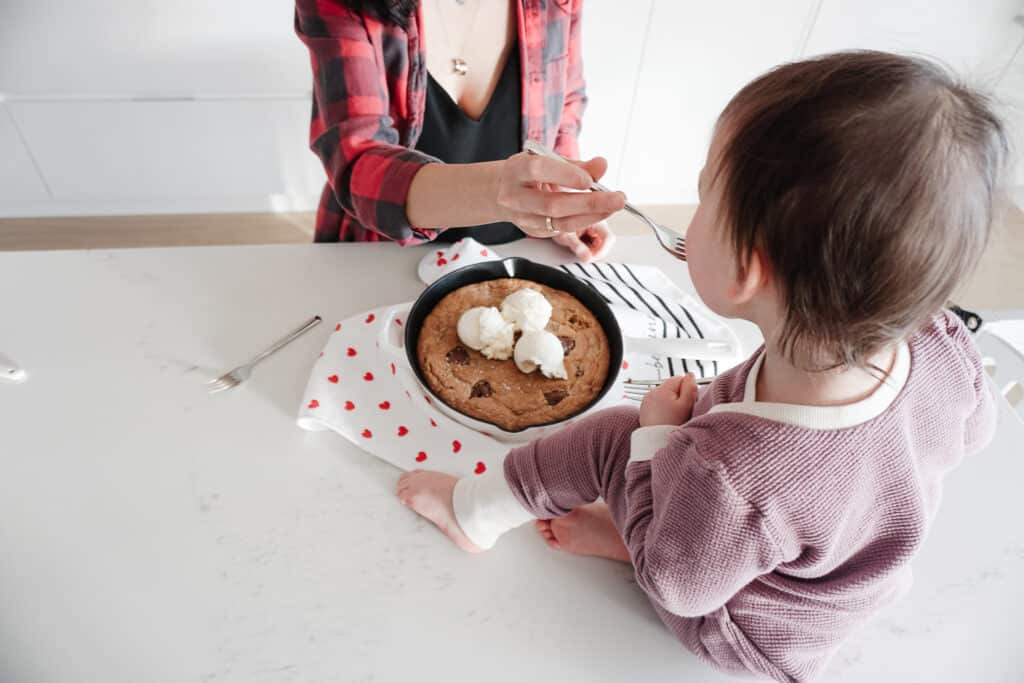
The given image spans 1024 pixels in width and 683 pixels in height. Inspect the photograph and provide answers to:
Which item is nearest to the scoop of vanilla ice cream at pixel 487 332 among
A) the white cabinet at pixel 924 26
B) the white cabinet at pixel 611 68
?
the white cabinet at pixel 611 68

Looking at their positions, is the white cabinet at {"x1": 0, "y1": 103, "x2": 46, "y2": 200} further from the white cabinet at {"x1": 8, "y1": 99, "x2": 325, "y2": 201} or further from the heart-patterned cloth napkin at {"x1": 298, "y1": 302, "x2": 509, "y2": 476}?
the heart-patterned cloth napkin at {"x1": 298, "y1": 302, "x2": 509, "y2": 476}

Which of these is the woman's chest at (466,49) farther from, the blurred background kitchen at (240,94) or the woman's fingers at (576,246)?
the blurred background kitchen at (240,94)

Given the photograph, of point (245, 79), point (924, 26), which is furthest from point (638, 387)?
point (924, 26)

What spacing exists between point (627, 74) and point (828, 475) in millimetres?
1770

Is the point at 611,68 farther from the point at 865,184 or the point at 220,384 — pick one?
the point at 865,184

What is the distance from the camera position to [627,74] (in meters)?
2.01

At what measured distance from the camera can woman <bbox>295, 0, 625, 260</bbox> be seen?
778 mm

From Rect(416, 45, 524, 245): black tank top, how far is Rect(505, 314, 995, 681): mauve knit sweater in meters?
0.56

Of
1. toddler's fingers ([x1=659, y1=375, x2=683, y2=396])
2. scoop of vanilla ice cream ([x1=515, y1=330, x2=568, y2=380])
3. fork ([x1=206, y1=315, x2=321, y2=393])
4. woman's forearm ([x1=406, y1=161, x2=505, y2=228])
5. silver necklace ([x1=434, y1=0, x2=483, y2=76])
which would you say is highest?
silver necklace ([x1=434, y1=0, x2=483, y2=76])

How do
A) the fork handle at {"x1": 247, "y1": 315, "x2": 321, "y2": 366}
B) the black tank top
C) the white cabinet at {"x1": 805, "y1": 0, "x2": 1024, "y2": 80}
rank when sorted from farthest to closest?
the white cabinet at {"x1": 805, "y1": 0, "x2": 1024, "y2": 80}, the black tank top, the fork handle at {"x1": 247, "y1": 315, "x2": 321, "y2": 366}

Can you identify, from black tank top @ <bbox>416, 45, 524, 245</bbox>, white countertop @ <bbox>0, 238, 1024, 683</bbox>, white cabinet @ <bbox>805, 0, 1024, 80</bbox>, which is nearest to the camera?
white countertop @ <bbox>0, 238, 1024, 683</bbox>

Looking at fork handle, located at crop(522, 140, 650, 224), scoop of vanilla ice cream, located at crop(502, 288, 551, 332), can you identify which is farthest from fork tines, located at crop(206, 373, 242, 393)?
fork handle, located at crop(522, 140, 650, 224)

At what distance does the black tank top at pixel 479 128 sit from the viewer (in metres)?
1.11

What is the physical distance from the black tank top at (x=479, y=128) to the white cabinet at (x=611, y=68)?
0.88 m
